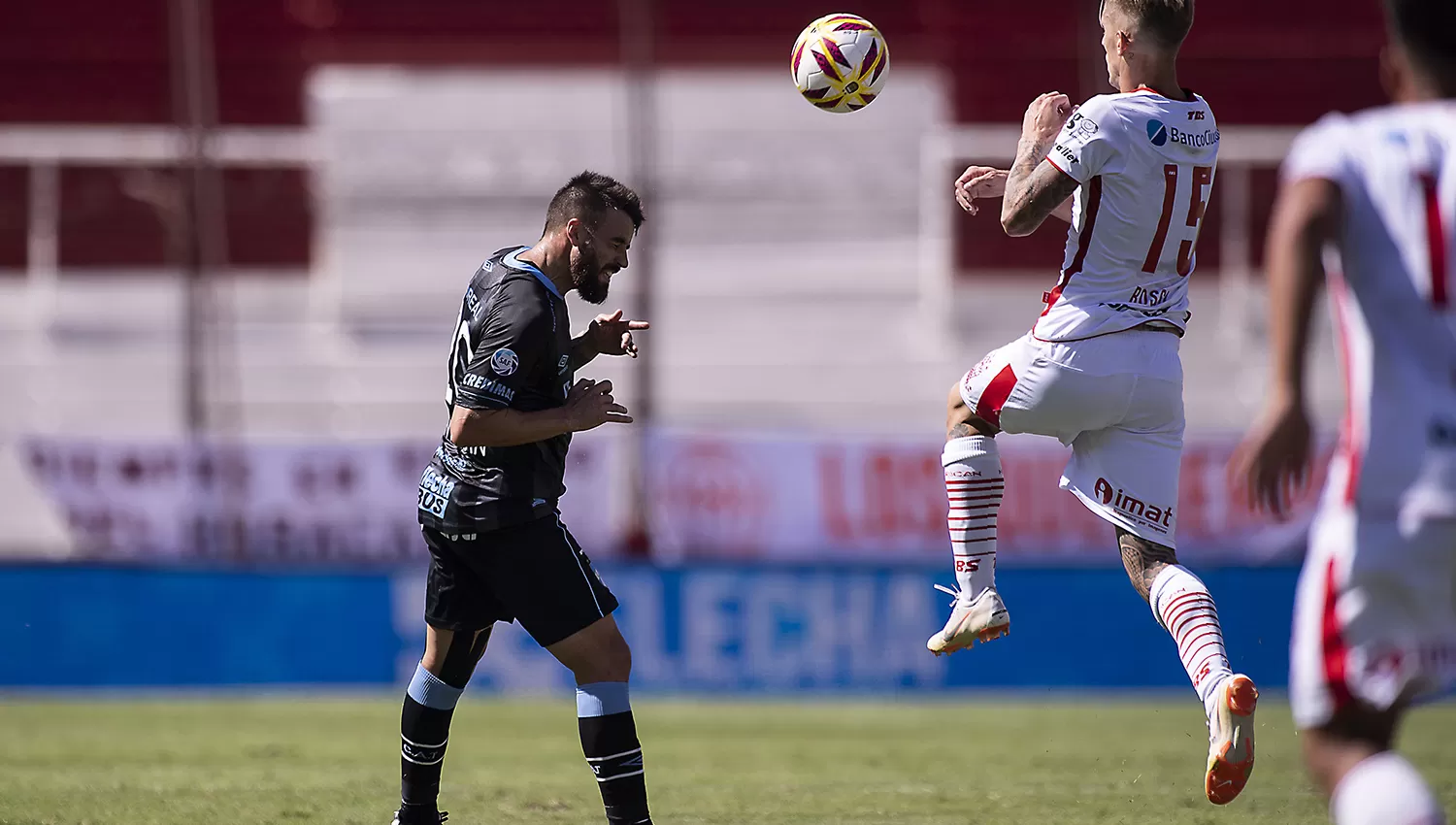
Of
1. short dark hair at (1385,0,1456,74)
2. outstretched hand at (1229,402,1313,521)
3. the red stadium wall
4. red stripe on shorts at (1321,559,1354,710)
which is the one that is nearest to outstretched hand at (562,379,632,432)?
outstretched hand at (1229,402,1313,521)

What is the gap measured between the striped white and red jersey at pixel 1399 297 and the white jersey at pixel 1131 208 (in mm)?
2151

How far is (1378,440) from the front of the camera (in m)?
3.44

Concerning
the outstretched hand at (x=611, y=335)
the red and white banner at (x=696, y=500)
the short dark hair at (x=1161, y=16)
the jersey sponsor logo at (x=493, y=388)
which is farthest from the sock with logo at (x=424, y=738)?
the red and white banner at (x=696, y=500)

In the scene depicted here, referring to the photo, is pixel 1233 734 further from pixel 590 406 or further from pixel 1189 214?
pixel 590 406

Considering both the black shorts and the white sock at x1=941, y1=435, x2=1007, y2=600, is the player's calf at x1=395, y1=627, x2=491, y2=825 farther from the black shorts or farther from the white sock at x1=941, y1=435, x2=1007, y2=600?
the white sock at x1=941, y1=435, x2=1007, y2=600

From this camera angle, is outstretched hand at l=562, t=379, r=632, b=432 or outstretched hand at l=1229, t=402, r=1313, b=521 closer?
outstretched hand at l=1229, t=402, r=1313, b=521

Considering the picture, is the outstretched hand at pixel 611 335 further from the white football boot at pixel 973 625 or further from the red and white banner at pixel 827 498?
the red and white banner at pixel 827 498

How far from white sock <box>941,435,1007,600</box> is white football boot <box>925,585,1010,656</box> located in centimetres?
14

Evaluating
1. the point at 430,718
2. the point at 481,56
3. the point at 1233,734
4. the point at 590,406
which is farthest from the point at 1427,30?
the point at 481,56

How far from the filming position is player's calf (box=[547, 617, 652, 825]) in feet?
18.3

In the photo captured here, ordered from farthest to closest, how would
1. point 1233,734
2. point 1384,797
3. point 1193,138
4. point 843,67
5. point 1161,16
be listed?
point 843,67 → point 1193,138 → point 1161,16 → point 1233,734 → point 1384,797

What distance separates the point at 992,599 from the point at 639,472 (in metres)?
8.86

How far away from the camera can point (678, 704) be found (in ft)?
41.8

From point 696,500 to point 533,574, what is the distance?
935 centimetres
